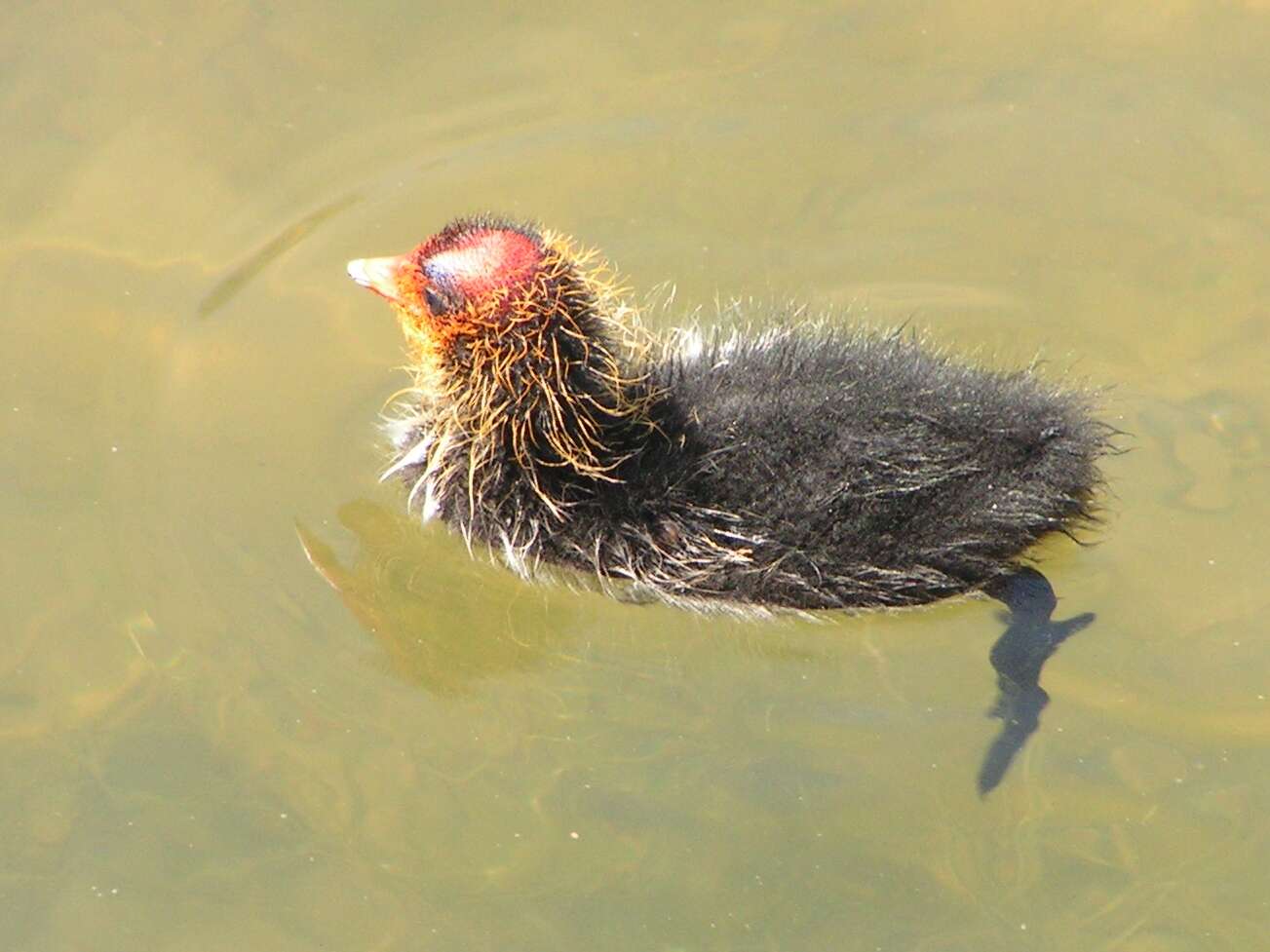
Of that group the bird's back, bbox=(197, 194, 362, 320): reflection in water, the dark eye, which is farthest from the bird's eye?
bbox=(197, 194, 362, 320): reflection in water

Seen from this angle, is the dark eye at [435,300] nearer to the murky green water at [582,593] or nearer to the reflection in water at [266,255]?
the murky green water at [582,593]

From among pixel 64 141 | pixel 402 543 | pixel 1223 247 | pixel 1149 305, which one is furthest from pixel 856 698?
pixel 64 141

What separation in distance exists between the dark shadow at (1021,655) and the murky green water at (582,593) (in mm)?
73

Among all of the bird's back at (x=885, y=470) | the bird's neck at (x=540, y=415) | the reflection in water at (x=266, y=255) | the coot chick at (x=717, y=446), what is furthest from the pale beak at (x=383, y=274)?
the reflection in water at (x=266, y=255)

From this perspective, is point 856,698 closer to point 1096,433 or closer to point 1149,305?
point 1096,433

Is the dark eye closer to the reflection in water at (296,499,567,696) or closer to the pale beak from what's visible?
the pale beak

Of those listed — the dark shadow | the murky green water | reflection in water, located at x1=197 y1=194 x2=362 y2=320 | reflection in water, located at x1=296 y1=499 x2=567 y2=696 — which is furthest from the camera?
reflection in water, located at x1=197 y1=194 x2=362 y2=320

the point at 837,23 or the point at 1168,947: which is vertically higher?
the point at 837,23

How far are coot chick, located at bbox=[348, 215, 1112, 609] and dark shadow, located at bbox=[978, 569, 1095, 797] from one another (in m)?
0.11

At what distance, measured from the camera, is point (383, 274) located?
4285mm

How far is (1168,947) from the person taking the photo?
402 centimetres

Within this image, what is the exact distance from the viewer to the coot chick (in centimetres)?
418

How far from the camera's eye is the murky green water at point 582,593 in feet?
13.8

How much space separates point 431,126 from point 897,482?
8.97ft
